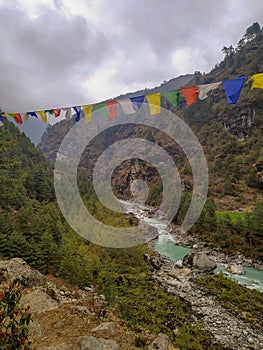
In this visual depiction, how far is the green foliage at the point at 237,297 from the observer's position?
1181cm

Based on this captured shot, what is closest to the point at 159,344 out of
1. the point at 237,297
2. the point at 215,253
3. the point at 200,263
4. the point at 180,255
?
the point at 237,297

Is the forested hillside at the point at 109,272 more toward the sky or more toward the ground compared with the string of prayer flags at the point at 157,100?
more toward the ground

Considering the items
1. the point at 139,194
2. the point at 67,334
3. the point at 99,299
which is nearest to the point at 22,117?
the point at 99,299

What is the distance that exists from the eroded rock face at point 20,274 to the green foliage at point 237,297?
899 centimetres

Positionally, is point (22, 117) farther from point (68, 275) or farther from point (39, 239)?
point (68, 275)

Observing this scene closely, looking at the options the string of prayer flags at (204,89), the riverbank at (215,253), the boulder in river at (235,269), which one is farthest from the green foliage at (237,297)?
the string of prayer flags at (204,89)

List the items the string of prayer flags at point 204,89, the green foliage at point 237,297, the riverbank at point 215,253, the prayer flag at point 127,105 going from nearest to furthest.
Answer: the string of prayer flags at point 204,89, the prayer flag at point 127,105, the green foliage at point 237,297, the riverbank at point 215,253

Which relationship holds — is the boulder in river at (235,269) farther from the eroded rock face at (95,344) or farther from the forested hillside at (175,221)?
the eroded rock face at (95,344)

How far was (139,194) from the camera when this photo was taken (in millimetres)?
69875

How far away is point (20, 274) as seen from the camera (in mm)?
8789

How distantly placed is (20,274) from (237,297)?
10671mm

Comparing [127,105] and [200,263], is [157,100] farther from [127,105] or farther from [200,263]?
[200,263]

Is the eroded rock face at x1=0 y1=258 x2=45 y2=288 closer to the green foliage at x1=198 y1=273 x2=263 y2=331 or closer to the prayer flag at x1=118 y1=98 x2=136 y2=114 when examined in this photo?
the prayer flag at x1=118 y1=98 x2=136 y2=114

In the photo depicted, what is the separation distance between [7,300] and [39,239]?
12.4 metres
